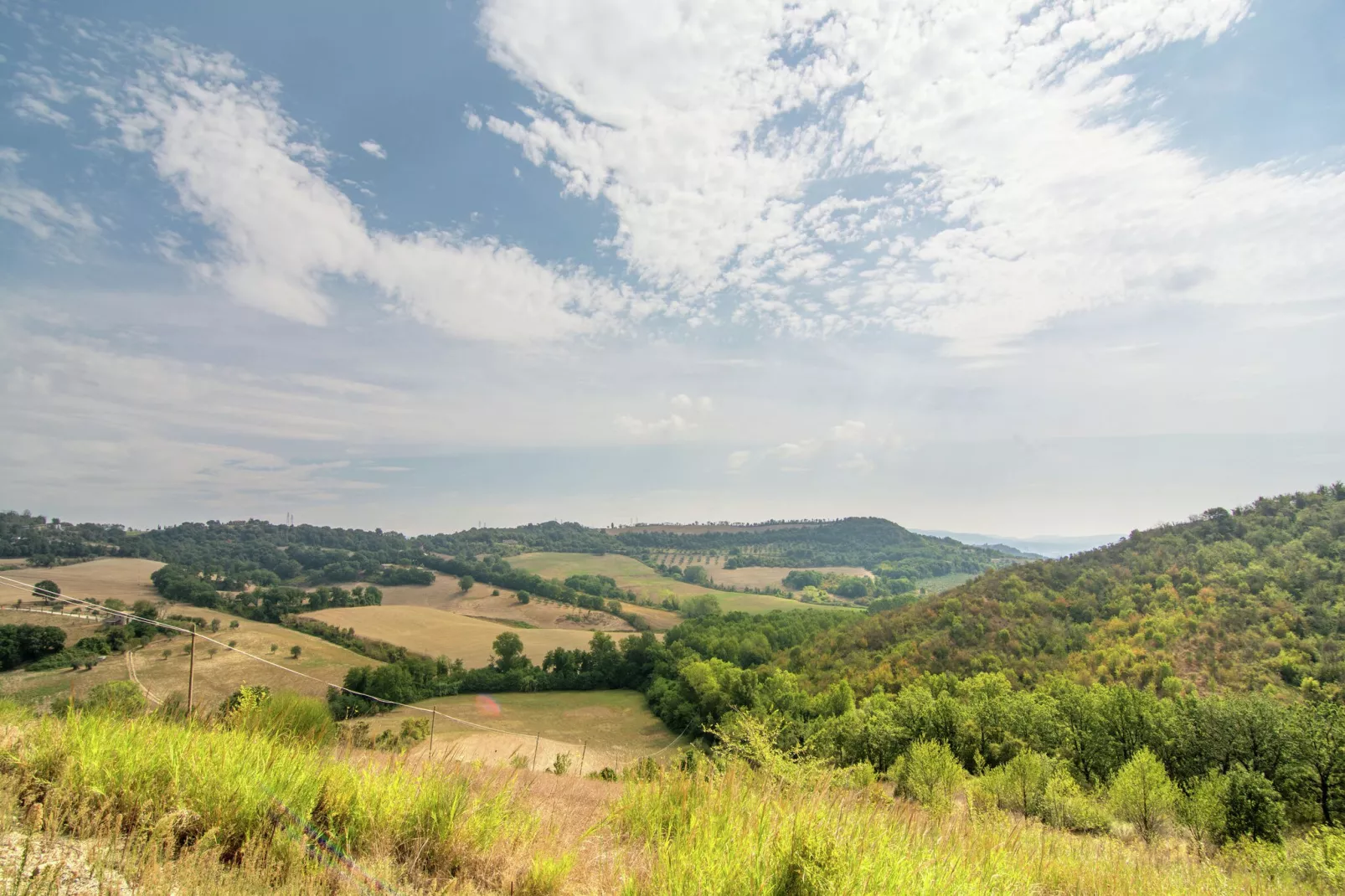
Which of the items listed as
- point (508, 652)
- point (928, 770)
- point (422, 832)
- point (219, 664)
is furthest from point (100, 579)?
point (422, 832)

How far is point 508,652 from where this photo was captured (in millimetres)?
89625

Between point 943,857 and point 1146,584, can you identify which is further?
point 1146,584

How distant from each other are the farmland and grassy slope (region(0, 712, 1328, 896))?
46.7 metres

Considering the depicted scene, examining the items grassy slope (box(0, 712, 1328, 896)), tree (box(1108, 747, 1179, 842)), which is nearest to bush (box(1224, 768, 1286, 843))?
tree (box(1108, 747, 1179, 842))

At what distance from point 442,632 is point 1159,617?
348 feet

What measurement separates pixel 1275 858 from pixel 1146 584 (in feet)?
251

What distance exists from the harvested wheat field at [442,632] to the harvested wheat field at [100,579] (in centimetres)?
2389

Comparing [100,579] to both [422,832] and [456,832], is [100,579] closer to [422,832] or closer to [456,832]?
[422,832]

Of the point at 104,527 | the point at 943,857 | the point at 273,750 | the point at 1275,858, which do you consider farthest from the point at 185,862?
the point at 104,527

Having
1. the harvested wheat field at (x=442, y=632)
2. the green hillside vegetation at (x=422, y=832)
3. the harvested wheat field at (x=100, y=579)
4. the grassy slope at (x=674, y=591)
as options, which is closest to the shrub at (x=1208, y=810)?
the green hillside vegetation at (x=422, y=832)

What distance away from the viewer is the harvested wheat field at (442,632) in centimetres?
9125

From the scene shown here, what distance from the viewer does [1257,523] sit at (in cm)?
8275

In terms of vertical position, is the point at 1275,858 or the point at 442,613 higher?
the point at 1275,858

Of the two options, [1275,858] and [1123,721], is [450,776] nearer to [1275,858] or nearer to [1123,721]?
[1275,858]
